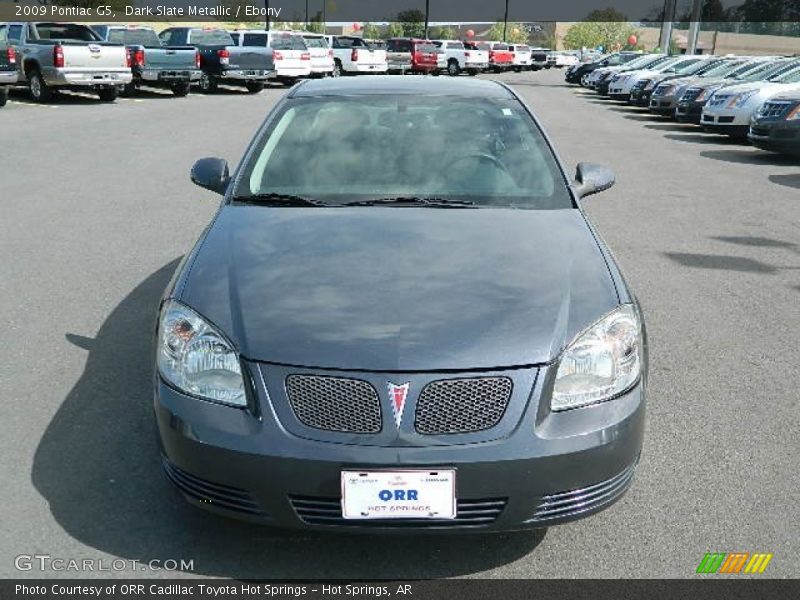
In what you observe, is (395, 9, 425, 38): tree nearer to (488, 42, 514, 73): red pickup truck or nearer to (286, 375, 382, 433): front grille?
(488, 42, 514, 73): red pickup truck

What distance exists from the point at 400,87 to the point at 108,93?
64.1 ft

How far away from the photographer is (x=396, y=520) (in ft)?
8.64

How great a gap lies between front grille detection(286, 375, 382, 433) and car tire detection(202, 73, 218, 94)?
83.2ft

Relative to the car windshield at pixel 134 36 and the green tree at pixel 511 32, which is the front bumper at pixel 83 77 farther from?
the green tree at pixel 511 32

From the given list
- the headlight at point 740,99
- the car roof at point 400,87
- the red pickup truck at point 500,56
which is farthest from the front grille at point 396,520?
the red pickup truck at point 500,56

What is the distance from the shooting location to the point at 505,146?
426 cm

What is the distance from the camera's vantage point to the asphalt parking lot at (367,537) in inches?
118

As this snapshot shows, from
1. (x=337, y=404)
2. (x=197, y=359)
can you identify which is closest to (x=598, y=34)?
(x=197, y=359)

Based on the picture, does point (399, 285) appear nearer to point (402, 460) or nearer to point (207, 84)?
point (402, 460)

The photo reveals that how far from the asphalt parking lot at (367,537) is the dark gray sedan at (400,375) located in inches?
13.7

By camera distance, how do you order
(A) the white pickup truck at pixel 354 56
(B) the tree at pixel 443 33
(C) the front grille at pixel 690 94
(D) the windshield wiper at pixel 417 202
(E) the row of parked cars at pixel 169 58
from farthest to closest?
1. (B) the tree at pixel 443 33
2. (A) the white pickup truck at pixel 354 56
3. (E) the row of parked cars at pixel 169 58
4. (C) the front grille at pixel 690 94
5. (D) the windshield wiper at pixel 417 202

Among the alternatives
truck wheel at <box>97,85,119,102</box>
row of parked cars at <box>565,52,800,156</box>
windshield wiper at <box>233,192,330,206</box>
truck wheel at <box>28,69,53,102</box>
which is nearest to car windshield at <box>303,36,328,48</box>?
row of parked cars at <box>565,52,800,156</box>

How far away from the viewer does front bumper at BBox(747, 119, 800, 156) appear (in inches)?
519

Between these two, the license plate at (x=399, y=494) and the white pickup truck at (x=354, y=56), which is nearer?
the license plate at (x=399, y=494)
